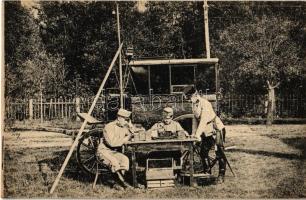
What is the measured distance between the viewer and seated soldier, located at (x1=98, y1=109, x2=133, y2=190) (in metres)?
7.04

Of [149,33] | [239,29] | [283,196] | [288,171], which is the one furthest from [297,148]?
[149,33]

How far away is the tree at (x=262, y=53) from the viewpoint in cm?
1096

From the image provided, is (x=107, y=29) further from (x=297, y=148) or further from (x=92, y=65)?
(x=297, y=148)

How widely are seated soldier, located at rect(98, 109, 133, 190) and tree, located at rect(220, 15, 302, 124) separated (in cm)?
503

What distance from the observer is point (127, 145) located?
23.0 feet

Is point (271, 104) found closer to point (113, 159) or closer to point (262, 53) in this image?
point (262, 53)

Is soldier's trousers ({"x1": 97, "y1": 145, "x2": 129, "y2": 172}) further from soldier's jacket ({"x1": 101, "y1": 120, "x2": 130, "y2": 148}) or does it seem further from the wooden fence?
the wooden fence

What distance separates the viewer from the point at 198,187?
7.10 m

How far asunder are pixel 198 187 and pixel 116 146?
140 cm

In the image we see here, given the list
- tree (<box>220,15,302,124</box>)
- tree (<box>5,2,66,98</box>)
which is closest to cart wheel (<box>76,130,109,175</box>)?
tree (<box>5,2,66,98</box>)

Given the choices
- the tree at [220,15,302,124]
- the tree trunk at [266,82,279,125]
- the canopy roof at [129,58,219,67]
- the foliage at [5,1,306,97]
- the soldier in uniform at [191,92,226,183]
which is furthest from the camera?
the tree trunk at [266,82,279,125]

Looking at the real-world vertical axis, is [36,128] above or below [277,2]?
below

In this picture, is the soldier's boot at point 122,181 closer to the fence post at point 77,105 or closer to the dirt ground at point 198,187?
the dirt ground at point 198,187

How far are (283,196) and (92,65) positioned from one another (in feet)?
26.9
